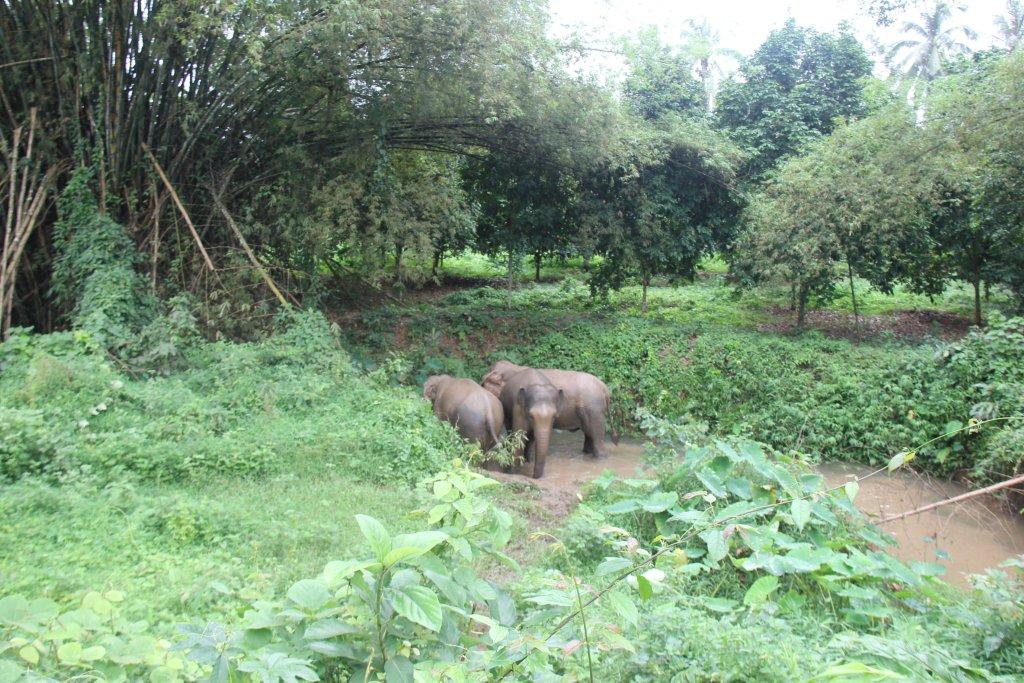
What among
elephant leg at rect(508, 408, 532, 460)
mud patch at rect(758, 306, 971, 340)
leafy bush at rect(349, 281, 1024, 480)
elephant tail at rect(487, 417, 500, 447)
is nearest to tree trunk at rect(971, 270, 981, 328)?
mud patch at rect(758, 306, 971, 340)

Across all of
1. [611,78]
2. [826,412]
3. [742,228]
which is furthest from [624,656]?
[742,228]

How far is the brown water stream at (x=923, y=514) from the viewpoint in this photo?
670 centimetres

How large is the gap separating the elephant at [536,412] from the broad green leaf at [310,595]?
6.86m

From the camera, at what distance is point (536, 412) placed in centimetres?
941

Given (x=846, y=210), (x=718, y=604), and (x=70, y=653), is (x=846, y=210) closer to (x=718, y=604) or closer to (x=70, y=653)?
(x=718, y=604)

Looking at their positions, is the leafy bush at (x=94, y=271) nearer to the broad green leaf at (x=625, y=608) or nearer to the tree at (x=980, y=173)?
the broad green leaf at (x=625, y=608)

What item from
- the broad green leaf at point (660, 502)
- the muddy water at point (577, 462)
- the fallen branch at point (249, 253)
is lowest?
the muddy water at point (577, 462)

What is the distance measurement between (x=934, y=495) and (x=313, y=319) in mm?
8011

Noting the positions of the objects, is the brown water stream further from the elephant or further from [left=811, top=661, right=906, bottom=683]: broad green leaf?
[left=811, top=661, right=906, bottom=683]: broad green leaf

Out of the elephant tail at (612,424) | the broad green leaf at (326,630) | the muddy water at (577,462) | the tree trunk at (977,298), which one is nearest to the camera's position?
the broad green leaf at (326,630)

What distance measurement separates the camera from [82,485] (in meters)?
5.59

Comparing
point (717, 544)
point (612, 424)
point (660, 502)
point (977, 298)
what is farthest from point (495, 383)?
point (977, 298)

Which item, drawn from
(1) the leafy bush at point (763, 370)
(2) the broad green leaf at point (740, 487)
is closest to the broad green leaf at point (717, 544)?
(2) the broad green leaf at point (740, 487)

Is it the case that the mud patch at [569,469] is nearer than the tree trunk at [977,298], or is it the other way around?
the mud patch at [569,469]
